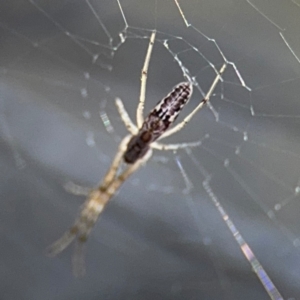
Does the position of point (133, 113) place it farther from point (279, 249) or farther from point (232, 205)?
point (279, 249)

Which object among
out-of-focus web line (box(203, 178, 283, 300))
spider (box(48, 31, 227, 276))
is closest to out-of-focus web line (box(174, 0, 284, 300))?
out-of-focus web line (box(203, 178, 283, 300))

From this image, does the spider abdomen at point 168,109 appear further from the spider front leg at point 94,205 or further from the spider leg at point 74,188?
the spider leg at point 74,188

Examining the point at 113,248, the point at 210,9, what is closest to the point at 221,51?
the point at 210,9

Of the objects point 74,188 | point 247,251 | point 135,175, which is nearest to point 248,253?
point 247,251

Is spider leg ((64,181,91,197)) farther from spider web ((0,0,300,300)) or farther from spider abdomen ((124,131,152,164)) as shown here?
spider abdomen ((124,131,152,164))

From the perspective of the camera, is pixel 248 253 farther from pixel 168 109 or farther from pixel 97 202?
pixel 168 109

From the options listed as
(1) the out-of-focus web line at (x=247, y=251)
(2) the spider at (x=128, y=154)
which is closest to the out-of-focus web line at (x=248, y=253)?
(1) the out-of-focus web line at (x=247, y=251)
